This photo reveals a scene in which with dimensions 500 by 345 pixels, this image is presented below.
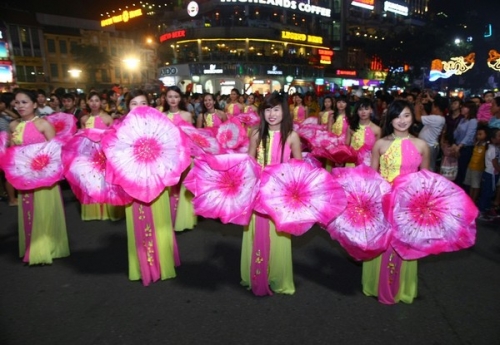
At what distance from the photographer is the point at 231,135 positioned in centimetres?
592

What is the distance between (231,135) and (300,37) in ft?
145

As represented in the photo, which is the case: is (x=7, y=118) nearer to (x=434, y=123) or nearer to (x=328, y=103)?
(x=328, y=103)

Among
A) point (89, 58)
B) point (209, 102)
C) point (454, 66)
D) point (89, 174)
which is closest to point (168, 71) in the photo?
point (89, 58)

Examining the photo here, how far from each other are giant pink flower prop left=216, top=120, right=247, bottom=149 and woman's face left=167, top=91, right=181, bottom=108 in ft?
2.64

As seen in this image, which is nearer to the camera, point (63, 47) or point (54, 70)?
point (54, 70)

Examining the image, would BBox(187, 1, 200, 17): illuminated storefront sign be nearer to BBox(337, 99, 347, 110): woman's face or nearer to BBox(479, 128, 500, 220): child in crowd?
BBox(337, 99, 347, 110): woman's face

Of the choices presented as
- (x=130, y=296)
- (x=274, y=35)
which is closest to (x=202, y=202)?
(x=130, y=296)

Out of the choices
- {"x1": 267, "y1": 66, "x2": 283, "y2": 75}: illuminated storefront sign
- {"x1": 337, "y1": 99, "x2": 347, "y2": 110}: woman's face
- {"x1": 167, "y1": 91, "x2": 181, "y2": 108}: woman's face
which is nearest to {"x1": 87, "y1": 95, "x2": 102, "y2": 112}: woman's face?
{"x1": 167, "y1": 91, "x2": 181, "y2": 108}: woman's face

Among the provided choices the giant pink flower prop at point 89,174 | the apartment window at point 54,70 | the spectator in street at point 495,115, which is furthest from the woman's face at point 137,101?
the apartment window at point 54,70

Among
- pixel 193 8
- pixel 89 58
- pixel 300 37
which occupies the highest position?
pixel 193 8

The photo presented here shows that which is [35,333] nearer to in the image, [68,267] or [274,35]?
[68,267]

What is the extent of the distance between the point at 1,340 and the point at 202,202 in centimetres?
195

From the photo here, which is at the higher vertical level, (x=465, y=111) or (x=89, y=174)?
(x=465, y=111)

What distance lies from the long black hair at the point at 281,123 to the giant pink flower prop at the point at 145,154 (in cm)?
76
